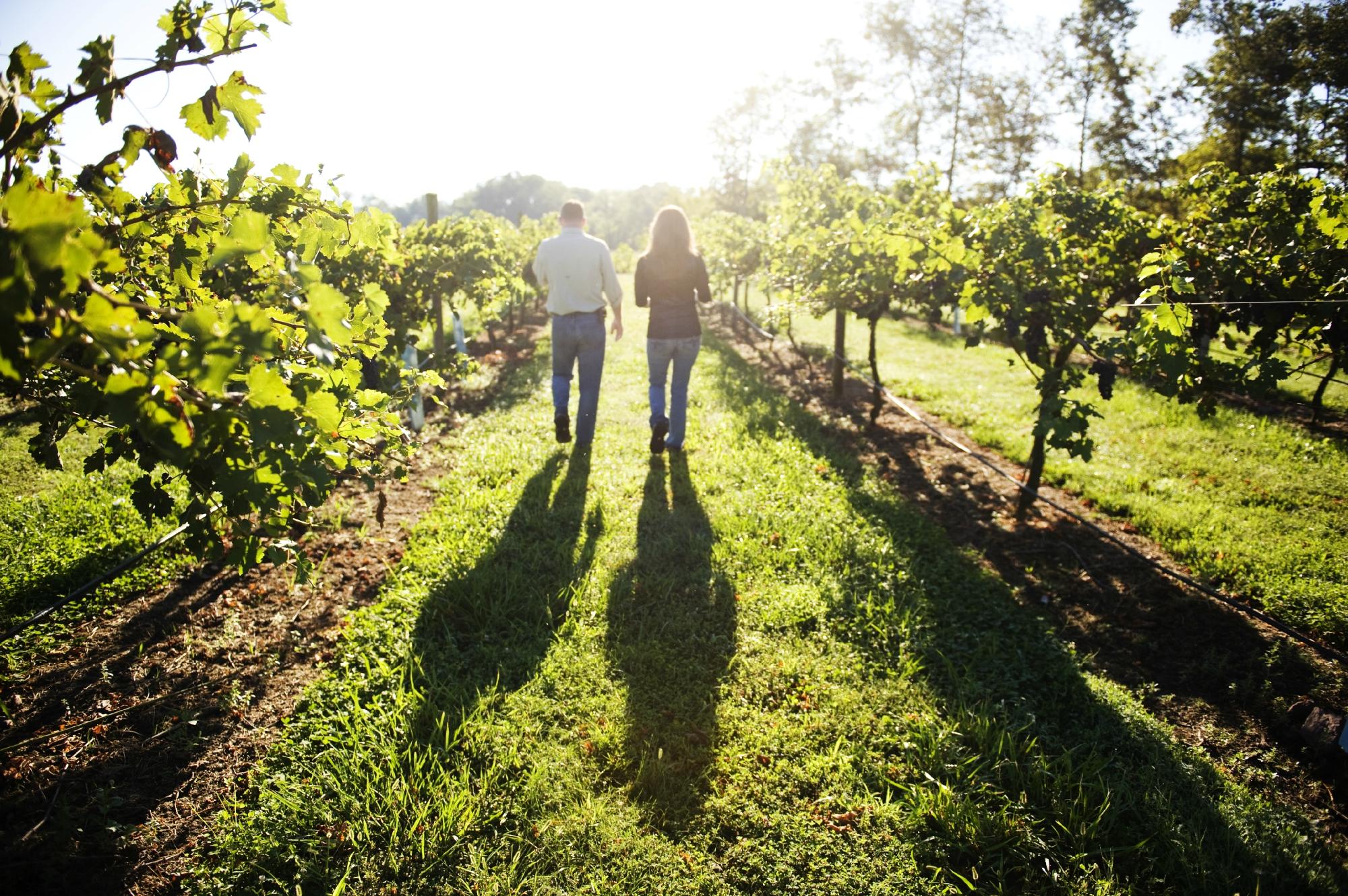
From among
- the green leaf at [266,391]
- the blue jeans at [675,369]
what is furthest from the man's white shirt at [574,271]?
the green leaf at [266,391]

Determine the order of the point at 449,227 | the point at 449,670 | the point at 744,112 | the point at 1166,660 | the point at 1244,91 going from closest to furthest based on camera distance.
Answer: the point at 449,670
the point at 1166,660
the point at 449,227
the point at 1244,91
the point at 744,112

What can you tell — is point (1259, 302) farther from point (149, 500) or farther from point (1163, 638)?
point (149, 500)

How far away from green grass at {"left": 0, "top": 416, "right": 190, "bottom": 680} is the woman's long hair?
391 centimetres

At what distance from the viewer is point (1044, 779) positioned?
2668 mm

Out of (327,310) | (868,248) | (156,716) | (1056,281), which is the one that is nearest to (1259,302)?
(1056,281)

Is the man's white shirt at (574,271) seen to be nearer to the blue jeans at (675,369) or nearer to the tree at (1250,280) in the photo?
the blue jeans at (675,369)

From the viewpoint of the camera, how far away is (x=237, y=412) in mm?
1424

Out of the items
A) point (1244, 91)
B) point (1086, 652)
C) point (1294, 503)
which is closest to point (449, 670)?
point (1086, 652)

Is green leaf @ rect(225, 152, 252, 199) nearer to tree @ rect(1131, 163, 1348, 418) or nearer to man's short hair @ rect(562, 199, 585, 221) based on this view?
man's short hair @ rect(562, 199, 585, 221)

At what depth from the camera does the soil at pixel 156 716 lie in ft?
7.18

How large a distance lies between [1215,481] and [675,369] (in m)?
4.98

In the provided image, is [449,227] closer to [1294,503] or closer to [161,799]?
[161,799]

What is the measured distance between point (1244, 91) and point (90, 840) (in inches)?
805

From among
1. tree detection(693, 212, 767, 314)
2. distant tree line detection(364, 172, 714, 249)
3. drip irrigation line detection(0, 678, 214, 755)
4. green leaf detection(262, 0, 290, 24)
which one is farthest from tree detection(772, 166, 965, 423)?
distant tree line detection(364, 172, 714, 249)
